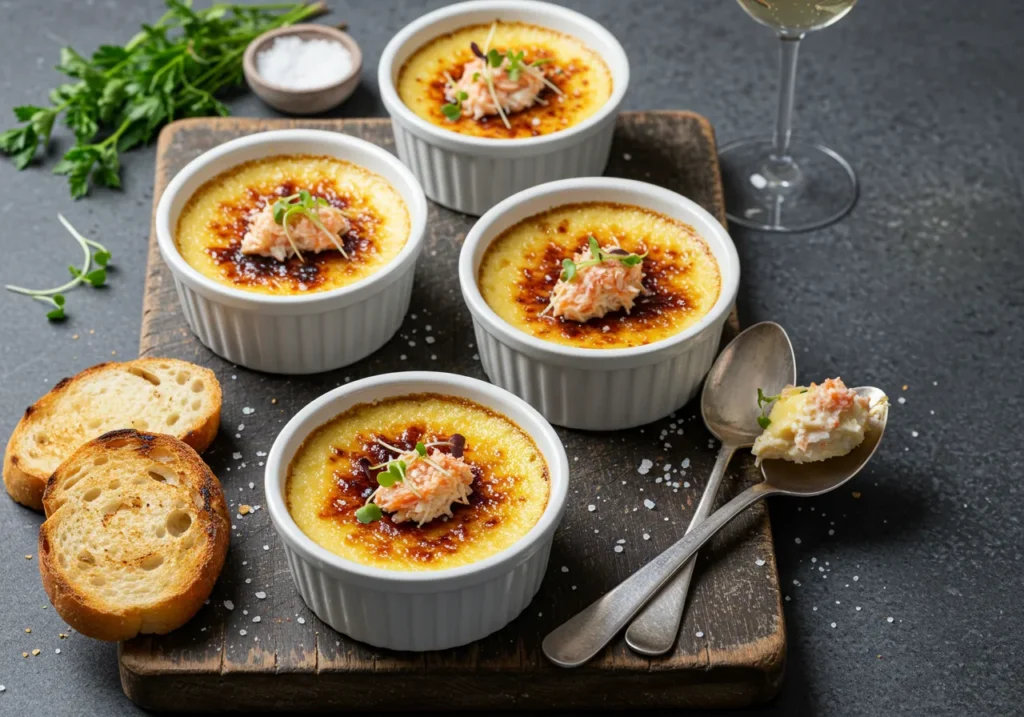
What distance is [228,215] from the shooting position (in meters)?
3.65

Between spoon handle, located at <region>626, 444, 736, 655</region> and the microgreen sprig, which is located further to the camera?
the microgreen sprig

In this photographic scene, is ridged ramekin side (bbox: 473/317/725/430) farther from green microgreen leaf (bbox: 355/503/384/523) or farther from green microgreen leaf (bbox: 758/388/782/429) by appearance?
green microgreen leaf (bbox: 355/503/384/523)

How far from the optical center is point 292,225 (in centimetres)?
353

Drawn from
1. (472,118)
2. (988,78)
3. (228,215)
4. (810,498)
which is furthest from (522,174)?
(988,78)

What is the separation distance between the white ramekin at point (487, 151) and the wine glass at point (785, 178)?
0.45m

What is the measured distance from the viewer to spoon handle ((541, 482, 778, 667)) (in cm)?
285

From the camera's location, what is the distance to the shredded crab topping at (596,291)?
3336 millimetres

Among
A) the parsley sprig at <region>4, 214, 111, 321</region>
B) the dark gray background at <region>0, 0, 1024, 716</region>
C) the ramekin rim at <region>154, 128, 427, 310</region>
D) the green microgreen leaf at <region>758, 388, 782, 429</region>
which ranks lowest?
the dark gray background at <region>0, 0, 1024, 716</region>

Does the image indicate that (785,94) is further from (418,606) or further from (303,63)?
(418,606)

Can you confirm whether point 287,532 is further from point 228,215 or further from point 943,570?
point 943,570

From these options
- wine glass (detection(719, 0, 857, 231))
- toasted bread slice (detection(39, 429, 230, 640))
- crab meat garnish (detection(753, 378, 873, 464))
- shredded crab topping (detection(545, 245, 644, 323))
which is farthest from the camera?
wine glass (detection(719, 0, 857, 231))

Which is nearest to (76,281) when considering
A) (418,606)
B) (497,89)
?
(497,89)

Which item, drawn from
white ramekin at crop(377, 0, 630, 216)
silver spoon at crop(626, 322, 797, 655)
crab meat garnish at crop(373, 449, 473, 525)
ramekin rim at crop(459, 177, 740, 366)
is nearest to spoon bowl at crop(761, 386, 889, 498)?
silver spoon at crop(626, 322, 797, 655)

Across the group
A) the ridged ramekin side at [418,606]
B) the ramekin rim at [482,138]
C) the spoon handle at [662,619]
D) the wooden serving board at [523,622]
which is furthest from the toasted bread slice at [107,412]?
the spoon handle at [662,619]
